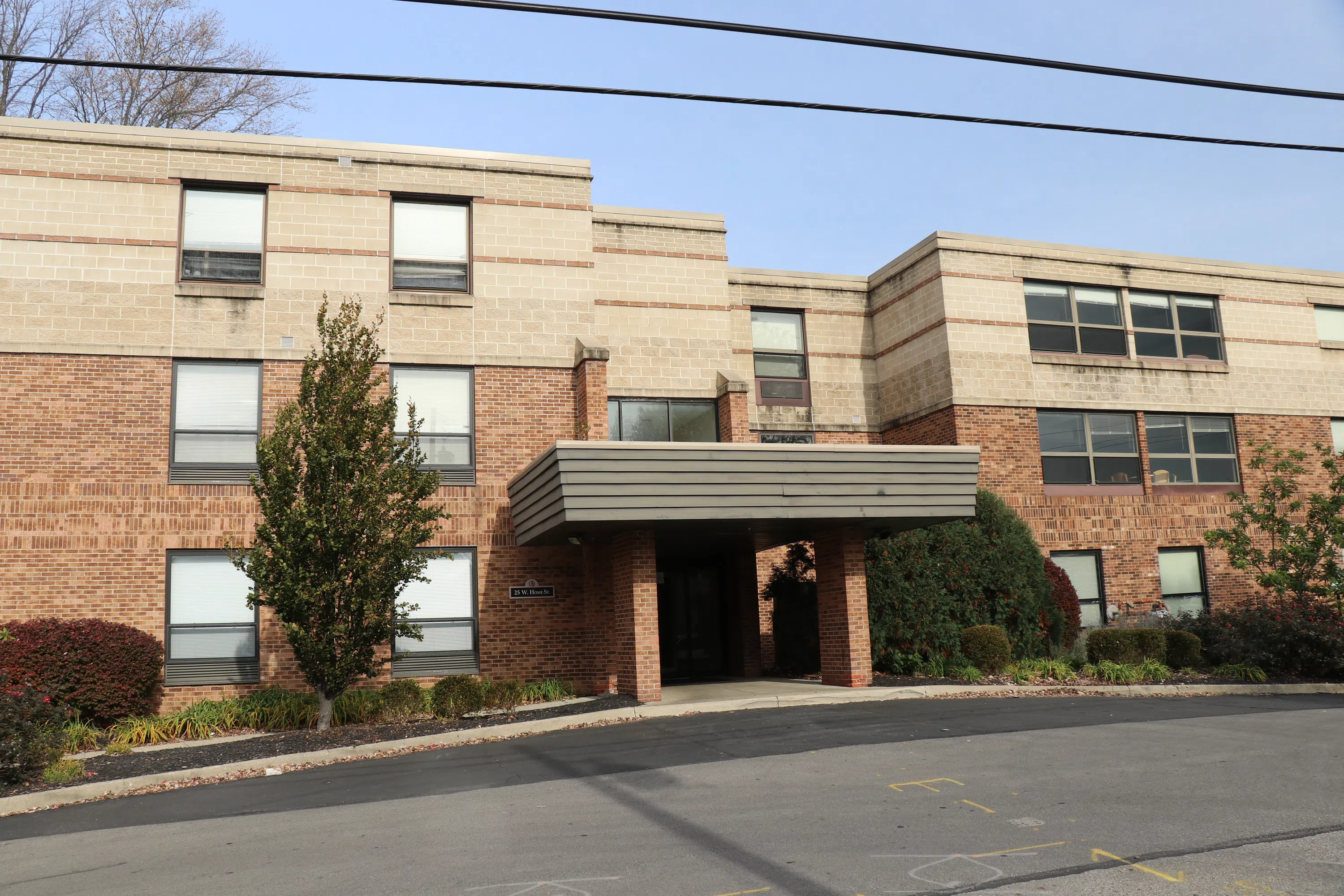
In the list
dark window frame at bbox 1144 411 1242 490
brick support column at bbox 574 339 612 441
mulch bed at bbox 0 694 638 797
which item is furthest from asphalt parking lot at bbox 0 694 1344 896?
dark window frame at bbox 1144 411 1242 490

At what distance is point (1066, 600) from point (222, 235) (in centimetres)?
1734

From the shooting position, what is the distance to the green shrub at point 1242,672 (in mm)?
18422

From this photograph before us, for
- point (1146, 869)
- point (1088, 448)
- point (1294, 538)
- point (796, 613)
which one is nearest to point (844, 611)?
point (796, 613)

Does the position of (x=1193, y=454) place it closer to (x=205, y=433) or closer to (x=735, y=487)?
(x=735, y=487)

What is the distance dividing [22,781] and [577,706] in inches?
288

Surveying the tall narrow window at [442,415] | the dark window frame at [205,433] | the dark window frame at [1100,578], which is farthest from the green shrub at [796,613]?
the dark window frame at [205,433]

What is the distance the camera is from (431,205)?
1948 centimetres

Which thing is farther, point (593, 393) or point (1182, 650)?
point (1182, 650)

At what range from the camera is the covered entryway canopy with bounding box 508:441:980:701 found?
49.3 feet

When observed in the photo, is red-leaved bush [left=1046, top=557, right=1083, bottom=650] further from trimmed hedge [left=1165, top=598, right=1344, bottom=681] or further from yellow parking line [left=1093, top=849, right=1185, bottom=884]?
yellow parking line [left=1093, top=849, right=1185, bottom=884]

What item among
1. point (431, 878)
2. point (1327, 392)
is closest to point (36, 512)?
point (431, 878)

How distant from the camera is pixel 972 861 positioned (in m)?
7.17

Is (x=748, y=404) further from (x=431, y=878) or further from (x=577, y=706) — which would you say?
(x=431, y=878)

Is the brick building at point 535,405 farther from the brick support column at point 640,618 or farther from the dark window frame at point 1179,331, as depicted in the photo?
the dark window frame at point 1179,331
